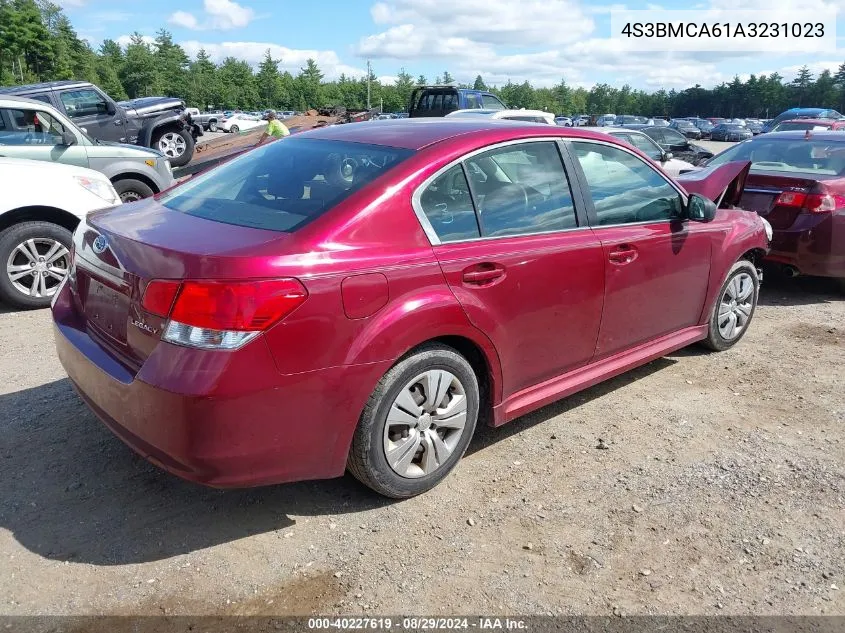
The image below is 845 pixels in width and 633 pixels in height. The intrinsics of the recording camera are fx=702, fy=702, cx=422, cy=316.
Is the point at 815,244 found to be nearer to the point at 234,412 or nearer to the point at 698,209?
the point at 698,209

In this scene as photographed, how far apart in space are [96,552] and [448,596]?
1417mm

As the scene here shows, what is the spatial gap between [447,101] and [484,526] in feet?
54.1

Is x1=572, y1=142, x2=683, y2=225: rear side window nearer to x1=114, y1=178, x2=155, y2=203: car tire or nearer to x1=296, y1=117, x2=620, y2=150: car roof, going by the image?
x1=296, y1=117, x2=620, y2=150: car roof

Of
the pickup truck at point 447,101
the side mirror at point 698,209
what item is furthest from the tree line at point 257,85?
the side mirror at point 698,209

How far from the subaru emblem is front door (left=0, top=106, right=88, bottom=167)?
5782 millimetres

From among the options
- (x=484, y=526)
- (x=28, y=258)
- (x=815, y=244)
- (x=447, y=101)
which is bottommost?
(x=484, y=526)

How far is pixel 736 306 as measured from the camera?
5.20 m

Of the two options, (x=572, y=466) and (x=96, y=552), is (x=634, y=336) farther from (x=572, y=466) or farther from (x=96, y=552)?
(x=96, y=552)

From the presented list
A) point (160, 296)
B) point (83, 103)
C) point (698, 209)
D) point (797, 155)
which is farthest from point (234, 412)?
point (83, 103)

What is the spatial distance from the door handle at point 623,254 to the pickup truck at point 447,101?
14.3 meters

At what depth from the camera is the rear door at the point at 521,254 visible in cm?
315

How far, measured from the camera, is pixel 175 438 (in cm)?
257

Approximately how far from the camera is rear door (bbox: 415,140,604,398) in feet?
10.3

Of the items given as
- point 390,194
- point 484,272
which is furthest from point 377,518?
point 390,194
